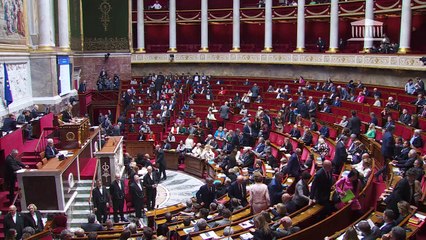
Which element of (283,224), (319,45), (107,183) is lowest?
(107,183)

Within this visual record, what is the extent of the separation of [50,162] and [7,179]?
4.03ft

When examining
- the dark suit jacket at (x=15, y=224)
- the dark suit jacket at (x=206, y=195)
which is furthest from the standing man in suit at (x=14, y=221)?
the dark suit jacket at (x=206, y=195)

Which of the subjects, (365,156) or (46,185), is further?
(46,185)

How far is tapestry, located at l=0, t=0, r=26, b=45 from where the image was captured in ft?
54.8

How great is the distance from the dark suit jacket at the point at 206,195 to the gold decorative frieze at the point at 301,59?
41.6 ft

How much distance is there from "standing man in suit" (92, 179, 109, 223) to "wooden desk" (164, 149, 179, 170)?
7681 millimetres

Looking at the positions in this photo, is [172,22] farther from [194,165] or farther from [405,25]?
[194,165]

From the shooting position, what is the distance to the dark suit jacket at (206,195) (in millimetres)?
11976

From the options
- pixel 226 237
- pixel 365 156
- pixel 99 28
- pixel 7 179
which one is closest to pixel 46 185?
pixel 7 179

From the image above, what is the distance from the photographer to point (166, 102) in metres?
25.4

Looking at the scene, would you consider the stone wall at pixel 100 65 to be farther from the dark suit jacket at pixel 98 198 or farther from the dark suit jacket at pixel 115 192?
the dark suit jacket at pixel 98 198

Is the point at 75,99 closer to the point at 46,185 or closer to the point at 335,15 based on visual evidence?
the point at 46,185

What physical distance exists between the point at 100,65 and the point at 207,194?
823 inches

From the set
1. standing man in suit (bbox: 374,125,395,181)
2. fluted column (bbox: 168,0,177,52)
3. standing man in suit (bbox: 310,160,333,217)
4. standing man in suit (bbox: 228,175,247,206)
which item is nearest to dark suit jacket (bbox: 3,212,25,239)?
standing man in suit (bbox: 228,175,247,206)
